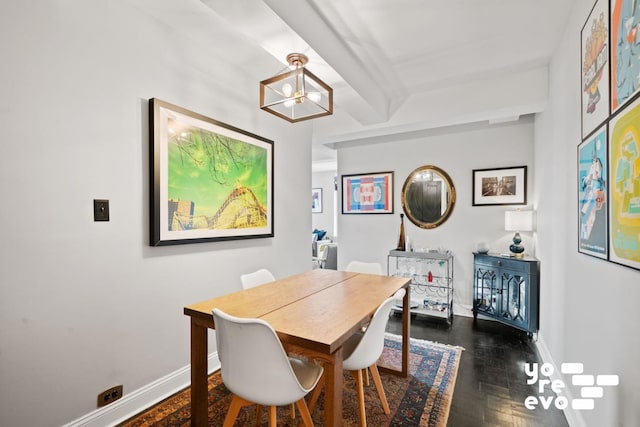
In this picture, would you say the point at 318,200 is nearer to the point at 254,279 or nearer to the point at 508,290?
the point at 508,290

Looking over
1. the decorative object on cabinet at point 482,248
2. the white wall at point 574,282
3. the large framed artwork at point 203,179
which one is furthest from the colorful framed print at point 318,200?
the white wall at point 574,282

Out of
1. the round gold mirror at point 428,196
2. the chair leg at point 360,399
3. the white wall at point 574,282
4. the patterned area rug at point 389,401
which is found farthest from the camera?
the round gold mirror at point 428,196

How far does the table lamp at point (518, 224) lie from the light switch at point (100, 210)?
12.2 ft

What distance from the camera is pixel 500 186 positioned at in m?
3.69

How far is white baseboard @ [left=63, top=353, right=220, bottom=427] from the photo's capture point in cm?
169

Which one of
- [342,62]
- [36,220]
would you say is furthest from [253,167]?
[36,220]

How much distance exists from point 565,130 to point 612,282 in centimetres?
128

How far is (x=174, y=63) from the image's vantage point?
2.14m

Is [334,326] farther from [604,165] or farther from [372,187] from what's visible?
[372,187]

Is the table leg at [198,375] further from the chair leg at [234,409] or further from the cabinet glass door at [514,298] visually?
the cabinet glass door at [514,298]

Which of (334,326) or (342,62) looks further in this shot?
(342,62)

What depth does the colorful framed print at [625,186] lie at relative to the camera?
108cm

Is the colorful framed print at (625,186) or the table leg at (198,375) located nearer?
the colorful framed print at (625,186)

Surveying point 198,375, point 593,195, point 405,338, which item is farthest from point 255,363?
point 593,195
